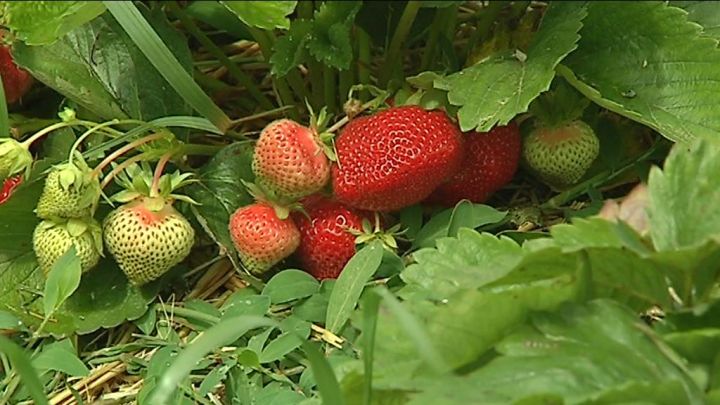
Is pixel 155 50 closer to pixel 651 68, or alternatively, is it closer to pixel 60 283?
pixel 60 283

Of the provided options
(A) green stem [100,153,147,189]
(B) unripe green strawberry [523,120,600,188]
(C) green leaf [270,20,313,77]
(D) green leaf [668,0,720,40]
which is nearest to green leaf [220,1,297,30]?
(C) green leaf [270,20,313,77]

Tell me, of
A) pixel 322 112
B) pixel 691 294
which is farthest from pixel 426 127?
pixel 691 294

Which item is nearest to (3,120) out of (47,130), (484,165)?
(47,130)

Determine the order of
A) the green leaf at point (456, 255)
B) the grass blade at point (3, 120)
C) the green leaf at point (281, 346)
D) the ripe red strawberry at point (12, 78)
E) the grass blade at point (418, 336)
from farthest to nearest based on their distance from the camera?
the ripe red strawberry at point (12, 78) < the grass blade at point (3, 120) < the green leaf at point (281, 346) < the green leaf at point (456, 255) < the grass blade at point (418, 336)

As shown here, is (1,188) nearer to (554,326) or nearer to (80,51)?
(80,51)

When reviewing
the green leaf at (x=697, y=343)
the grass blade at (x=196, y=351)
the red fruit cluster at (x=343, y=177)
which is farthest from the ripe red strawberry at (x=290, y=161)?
the green leaf at (x=697, y=343)

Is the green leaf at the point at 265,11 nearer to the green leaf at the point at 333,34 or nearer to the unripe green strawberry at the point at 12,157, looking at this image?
the green leaf at the point at 333,34

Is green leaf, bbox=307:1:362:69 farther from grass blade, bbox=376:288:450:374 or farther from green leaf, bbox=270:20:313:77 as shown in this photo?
grass blade, bbox=376:288:450:374
